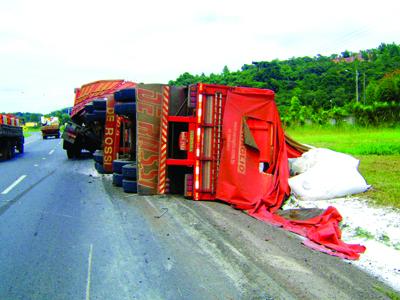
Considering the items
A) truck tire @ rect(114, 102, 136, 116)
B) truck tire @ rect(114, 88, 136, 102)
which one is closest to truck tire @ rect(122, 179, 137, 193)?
truck tire @ rect(114, 102, 136, 116)

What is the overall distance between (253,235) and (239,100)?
324cm

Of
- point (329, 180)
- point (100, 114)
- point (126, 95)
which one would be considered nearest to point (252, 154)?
point (329, 180)

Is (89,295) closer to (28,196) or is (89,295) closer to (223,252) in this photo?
(223,252)

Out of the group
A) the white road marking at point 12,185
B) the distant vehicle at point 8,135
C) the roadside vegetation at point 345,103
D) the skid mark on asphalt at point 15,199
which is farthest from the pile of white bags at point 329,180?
the distant vehicle at point 8,135

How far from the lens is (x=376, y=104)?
2850cm

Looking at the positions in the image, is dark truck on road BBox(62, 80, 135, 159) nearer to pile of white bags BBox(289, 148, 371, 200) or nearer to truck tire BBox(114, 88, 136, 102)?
truck tire BBox(114, 88, 136, 102)

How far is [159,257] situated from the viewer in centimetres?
510

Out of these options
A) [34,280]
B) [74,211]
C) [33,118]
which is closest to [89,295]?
[34,280]

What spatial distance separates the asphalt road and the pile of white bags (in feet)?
4.33

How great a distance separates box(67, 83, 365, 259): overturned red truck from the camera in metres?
8.27

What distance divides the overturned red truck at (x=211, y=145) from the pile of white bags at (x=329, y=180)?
0.36m

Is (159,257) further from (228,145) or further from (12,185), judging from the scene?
(12,185)

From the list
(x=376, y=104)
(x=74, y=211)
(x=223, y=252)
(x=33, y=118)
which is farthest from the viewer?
(x=33, y=118)

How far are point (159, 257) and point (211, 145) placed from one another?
3.77m
